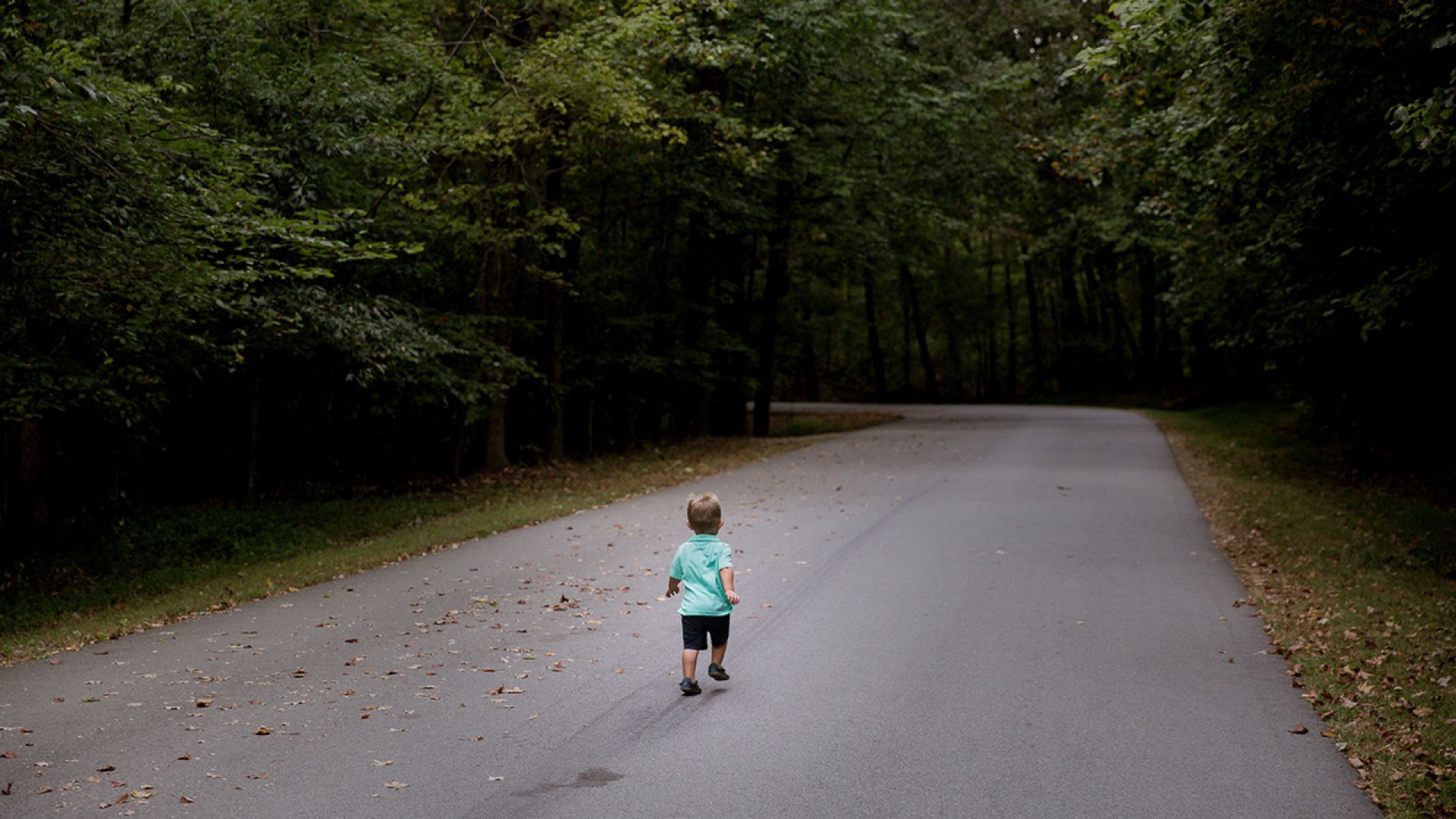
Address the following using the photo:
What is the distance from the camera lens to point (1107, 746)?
5699 millimetres

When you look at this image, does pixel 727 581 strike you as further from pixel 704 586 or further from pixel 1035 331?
pixel 1035 331

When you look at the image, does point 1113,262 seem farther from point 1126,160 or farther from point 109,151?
point 109,151

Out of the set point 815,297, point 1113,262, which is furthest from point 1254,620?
point 1113,262

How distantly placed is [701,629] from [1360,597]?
6.55m

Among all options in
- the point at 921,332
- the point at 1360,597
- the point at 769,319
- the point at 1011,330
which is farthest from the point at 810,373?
the point at 1360,597

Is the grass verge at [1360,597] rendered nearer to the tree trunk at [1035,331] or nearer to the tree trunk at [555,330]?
the tree trunk at [555,330]

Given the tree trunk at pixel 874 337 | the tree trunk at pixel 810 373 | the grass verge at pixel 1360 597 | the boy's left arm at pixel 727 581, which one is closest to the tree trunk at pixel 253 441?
the boy's left arm at pixel 727 581

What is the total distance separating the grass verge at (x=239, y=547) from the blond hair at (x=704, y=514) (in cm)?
473

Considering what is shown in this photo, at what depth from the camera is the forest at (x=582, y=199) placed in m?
9.63

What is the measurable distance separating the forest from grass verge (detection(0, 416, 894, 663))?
4.85ft

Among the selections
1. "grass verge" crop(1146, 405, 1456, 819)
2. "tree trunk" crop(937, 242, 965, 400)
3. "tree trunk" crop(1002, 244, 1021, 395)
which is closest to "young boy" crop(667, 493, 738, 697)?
"grass verge" crop(1146, 405, 1456, 819)

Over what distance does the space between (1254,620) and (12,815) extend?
8.38 meters

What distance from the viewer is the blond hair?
6.79 meters

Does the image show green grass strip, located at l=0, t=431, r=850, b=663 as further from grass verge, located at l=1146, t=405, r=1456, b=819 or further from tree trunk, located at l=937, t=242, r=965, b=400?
tree trunk, located at l=937, t=242, r=965, b=400
